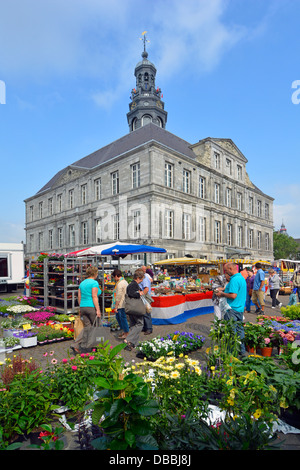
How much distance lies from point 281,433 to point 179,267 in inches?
893

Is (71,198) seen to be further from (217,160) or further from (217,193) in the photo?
(217,160)

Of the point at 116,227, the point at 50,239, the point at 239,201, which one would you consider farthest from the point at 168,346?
the point at 50,239

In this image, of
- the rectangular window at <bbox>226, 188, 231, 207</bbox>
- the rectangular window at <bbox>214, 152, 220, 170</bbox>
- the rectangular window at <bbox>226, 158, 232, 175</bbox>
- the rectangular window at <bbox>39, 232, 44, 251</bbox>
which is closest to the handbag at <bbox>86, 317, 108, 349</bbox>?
the rectangular window at <bbox>214, 152, 220, 170</bbox>

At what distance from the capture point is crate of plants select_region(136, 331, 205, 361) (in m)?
5.48

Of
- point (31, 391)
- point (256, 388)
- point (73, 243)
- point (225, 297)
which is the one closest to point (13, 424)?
point (31, 391)

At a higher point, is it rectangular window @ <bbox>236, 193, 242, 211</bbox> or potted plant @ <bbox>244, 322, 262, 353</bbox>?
rectangular window @ <bbox>236, 193, 242, 211</bbox>

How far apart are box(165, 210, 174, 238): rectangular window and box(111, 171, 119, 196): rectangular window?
22.9 ft

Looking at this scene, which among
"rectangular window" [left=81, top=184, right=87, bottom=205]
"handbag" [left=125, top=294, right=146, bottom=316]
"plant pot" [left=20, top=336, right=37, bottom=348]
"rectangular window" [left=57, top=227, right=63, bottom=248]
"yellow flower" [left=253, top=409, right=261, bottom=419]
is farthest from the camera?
"rectangular window" [left=57, top=227, right=63, bottom=248]

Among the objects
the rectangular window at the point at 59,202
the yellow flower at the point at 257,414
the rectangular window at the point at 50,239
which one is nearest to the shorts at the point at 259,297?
the yellow flower at the point at 257,414

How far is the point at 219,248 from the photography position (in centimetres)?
3503

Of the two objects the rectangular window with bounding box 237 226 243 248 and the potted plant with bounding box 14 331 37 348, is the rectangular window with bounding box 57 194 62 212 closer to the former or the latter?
the rectangular window with bounding box 237 226 243 248

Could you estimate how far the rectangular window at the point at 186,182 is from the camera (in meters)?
30.9

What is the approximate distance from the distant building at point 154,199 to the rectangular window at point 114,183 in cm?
12

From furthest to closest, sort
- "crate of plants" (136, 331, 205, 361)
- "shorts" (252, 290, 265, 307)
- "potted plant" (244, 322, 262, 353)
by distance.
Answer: "shorts" (252, 290, 265, 307)
"potted plant" (244, 322, 262, 353)
"crate of plants" (136, 331, 205, 361)
